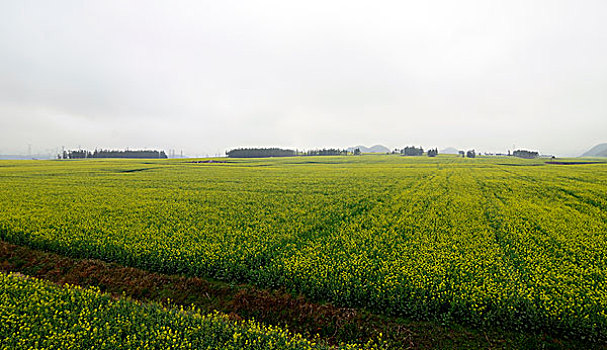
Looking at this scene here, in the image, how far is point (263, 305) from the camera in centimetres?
816

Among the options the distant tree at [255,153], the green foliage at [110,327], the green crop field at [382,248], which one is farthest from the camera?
the distant tree at [255,153]

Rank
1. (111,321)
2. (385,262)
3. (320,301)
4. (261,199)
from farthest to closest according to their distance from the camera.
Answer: (261,199) → (385,262) → (320,301) → (111,321)

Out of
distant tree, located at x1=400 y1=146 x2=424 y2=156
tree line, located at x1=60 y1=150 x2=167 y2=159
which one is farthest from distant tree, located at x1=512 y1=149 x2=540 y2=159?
tree line, located at x1=60 y1=150 x2=167 y2=159

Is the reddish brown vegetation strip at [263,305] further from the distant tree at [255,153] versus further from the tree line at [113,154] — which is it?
the tree line at [113,154]

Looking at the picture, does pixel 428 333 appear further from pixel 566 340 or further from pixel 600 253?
pixel 600 253

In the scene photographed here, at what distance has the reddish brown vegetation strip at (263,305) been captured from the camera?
684cm

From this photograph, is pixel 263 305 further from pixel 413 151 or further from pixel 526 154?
pixel 526 154

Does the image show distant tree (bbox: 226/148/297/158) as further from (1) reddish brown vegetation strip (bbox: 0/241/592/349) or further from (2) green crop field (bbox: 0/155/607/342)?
(1) reddish brown vegetation strip (bbox: 0/241/592/349)

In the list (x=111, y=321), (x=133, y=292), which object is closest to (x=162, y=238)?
(x=133, y=292)

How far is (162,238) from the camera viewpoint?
Result: 12.5 metres

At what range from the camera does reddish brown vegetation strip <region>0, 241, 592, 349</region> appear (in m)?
Result: 6.84

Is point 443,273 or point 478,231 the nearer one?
point 443,273

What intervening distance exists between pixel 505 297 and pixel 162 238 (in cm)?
1309

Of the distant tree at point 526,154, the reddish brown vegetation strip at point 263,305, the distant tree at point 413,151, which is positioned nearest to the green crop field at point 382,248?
the reddish brown vegetation strip at point 263,305
